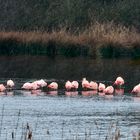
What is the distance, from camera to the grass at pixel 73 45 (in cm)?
4212

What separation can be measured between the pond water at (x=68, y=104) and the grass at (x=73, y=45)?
9.25 feet

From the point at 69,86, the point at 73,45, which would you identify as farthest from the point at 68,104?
the point at 73,45

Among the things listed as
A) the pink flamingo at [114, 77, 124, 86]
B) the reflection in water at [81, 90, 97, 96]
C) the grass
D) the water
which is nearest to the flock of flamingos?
the pink flamingo at [114, 77, 124, 86]

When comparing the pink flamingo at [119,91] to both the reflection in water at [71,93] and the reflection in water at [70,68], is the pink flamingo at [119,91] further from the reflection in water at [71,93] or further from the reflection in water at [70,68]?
the reflection in water at [71,93]

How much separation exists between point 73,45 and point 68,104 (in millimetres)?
19221

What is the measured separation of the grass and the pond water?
9.25 ft

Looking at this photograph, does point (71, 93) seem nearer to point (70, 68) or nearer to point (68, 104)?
point (68, 104)

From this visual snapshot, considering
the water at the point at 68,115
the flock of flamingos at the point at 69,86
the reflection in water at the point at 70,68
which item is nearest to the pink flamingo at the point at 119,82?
the flock of flamingos at the point at 69,86

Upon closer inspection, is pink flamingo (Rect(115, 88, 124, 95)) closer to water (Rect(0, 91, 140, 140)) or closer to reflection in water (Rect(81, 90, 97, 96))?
reflection in water (Rect(81, 90, 97, 96))

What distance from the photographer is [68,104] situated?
76.0 feet

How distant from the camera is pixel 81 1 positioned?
5844 centimetres

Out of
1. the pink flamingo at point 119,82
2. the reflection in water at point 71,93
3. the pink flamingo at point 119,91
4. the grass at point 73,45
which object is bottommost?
the reflection in water at point 71,93

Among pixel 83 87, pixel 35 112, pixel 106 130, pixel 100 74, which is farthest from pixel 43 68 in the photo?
pixel 106 130

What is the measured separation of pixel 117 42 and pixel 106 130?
79.1 ft
